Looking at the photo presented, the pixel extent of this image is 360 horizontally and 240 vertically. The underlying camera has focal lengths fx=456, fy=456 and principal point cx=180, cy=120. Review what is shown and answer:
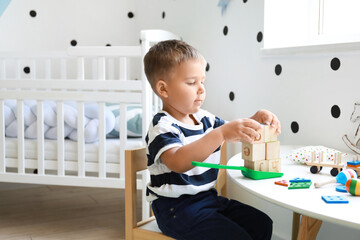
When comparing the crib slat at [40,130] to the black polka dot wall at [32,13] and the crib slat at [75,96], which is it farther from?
the black polka dot wall at [32,13]

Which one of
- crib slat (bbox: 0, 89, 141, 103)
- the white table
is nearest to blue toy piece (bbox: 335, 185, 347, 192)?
the white table

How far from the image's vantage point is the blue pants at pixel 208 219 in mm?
1040

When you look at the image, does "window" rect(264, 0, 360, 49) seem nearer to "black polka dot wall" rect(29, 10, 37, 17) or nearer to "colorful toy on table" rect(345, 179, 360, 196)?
"colorful toy on table" rect(345, 179, 360, 196)

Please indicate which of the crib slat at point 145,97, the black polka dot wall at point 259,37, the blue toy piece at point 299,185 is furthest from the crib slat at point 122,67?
the blue toy piece at point 299,185

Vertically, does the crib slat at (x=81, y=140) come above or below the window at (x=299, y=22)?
below

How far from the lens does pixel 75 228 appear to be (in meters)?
2.14

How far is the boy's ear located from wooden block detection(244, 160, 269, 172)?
28 centimetres

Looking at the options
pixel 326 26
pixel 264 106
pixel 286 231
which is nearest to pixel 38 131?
pixel 264 106

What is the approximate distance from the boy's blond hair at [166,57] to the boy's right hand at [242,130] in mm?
234

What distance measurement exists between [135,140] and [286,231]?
752 mm

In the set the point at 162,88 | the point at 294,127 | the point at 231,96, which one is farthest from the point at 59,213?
the point at 162,88

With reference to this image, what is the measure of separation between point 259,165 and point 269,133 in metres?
0.08

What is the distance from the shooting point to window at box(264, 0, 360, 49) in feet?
5.61

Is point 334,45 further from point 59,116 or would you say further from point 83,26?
point 83,26
